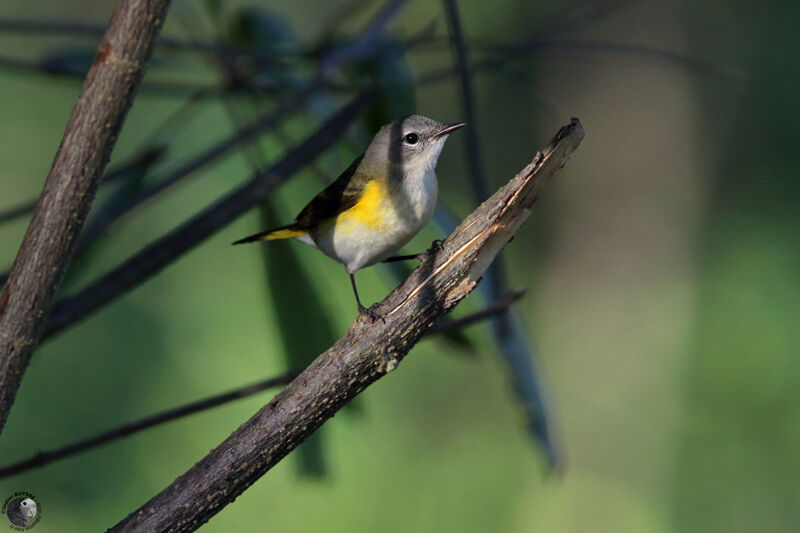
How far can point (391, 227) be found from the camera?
182cm

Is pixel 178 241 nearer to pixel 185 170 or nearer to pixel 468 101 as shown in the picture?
pixel 185 170

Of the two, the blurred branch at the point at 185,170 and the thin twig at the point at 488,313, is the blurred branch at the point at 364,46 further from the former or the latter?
the thin twig at the point at 488,313

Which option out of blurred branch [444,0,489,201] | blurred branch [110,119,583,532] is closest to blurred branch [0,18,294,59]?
blurred branch [444,0,489,201]

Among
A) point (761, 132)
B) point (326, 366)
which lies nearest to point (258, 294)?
point (326, 366)

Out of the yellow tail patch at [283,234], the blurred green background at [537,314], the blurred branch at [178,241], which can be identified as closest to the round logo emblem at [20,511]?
the blurred branch at [178,241]

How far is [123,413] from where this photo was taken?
140 inches

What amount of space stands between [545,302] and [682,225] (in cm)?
96

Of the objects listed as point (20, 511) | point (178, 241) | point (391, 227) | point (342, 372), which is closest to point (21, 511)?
point (20, 511)

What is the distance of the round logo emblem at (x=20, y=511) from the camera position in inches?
58.1

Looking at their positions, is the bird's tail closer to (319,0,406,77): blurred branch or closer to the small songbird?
the small songbird

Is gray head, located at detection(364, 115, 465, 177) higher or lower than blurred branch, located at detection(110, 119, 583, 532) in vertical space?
higher

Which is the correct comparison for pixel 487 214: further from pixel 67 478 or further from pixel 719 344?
pixel 719 344

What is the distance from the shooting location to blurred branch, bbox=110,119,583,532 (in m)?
1.20

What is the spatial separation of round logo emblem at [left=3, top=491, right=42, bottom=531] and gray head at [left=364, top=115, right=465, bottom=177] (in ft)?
3.20
